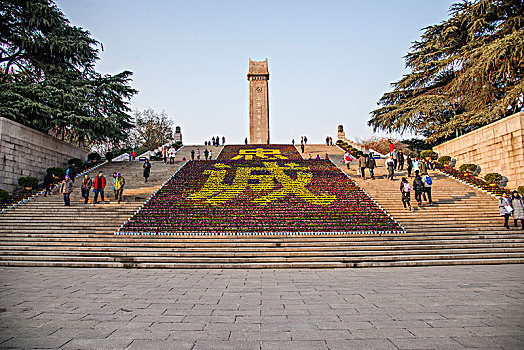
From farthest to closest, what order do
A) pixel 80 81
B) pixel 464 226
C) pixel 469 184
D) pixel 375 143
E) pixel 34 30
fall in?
pixel 375 143, pixel 80 81, pixel 34 30, pixel 469 184, pixel 464 226

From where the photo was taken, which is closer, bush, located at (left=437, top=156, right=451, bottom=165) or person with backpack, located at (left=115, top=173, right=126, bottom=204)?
person with backpack, located at (left=115, top=173, right=126, bottom=204)

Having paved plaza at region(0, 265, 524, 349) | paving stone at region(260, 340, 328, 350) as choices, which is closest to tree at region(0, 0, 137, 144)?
paved plaza at region(0, 265, 524, 349)

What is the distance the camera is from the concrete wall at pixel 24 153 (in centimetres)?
1645

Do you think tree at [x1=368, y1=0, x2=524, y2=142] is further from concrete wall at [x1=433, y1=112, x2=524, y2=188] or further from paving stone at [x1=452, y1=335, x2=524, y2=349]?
paving stone at [x1=452, y1=335, x2=524, y2=349]

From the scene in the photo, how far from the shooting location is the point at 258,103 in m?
50.5

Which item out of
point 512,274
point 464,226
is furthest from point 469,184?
point 512,274

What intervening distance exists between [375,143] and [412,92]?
86.9ft

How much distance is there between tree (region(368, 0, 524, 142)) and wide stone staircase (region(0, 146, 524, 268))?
830cm

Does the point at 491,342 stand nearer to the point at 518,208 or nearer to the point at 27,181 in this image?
the point at 518,208

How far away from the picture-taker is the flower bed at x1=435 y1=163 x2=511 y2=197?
15.6 metres

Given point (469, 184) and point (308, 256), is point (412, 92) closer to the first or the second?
point (469, 184)

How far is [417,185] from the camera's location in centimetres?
1402

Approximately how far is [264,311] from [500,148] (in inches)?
681

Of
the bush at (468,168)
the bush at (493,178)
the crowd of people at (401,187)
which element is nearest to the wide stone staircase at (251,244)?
the crowd of people at (401,187)
